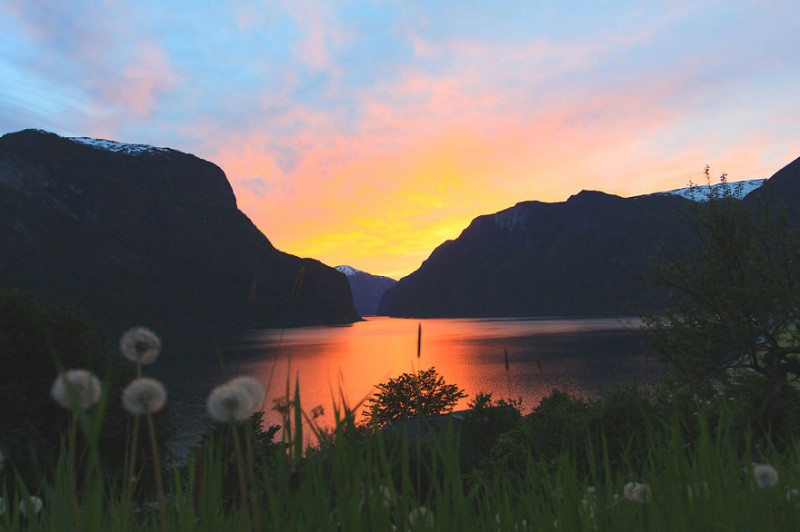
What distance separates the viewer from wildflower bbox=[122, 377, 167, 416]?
2000 mm

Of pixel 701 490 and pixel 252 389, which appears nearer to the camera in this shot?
pixel 252 389

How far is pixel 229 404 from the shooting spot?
1952mm

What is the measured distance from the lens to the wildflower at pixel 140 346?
7.16ft

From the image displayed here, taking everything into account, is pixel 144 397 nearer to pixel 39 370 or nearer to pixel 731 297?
pixel 731 297

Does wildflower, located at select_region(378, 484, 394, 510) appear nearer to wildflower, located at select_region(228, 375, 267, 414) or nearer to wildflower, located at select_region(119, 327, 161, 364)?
wildflower, located at select_region(228, 375, 267, 414)

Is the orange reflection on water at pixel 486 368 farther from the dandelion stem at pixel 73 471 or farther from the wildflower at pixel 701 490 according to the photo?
the dandelion stem at pixel 73 471

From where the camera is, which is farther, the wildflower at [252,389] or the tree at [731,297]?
the tree at [731,297]

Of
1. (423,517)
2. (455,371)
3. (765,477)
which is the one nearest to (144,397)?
(423,517)

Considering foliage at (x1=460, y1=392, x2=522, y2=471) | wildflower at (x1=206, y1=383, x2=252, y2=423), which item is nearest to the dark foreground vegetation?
wildflower at (x1=206, y1=383, x2=252, y2=423)

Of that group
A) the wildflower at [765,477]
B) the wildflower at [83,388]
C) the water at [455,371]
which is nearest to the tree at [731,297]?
the wildflower at [765,477]

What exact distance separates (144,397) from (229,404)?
38 cm

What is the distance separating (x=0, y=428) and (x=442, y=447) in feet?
107

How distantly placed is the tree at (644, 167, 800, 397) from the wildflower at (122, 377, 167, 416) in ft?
96.7

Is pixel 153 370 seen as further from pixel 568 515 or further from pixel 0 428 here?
pixel 568 515
